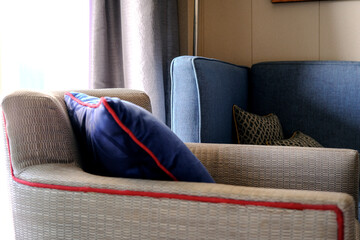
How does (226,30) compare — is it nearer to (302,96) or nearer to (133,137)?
(302,96)

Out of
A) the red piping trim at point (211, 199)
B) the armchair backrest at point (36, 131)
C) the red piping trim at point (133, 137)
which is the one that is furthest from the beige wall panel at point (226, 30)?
the red piping trim at point (211, 199)

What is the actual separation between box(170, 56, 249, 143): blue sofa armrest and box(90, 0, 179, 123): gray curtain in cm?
35

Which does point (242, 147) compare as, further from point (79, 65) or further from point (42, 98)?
point (79, 65)

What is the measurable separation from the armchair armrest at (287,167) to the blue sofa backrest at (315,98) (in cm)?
101

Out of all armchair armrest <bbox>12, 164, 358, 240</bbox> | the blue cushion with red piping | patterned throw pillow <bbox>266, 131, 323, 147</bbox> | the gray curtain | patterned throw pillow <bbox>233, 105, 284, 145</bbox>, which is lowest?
patterned throw pillow <bbox>266, 131, 323, 147</bbox>

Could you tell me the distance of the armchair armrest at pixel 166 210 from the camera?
2.17ft

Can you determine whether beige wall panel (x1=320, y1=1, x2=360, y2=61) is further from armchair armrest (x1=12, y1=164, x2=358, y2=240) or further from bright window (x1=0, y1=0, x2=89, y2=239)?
armchair armrest (x1=12, y1=164, x2=358, y2=240)

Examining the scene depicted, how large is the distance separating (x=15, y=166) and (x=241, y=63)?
1886 mm

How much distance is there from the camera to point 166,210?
72 centimetres

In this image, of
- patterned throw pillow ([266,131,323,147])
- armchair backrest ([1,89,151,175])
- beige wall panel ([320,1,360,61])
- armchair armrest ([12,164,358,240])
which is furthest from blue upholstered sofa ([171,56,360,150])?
armchair armrest ([12,164,358,240])

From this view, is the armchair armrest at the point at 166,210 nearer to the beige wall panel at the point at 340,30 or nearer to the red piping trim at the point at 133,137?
the red piping trim at the point at 133,137

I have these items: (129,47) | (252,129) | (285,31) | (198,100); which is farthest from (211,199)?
(285,31)

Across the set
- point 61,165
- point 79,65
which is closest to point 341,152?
point 61,165

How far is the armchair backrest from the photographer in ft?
2.97
